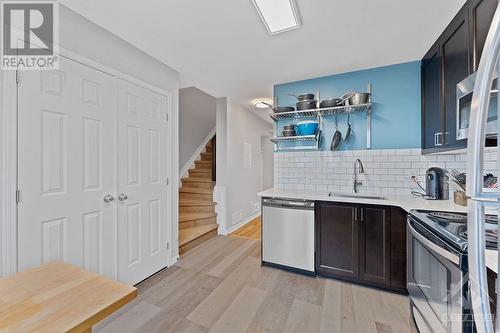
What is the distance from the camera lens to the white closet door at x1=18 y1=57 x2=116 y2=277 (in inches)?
56.9

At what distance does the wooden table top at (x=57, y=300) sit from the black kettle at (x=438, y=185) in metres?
2.68

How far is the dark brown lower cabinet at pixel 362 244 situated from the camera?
2041mm

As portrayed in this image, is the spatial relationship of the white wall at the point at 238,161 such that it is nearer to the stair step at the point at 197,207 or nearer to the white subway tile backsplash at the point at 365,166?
the stair step at the point at 197,207

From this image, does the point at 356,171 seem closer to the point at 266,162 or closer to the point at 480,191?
the point at 480,191

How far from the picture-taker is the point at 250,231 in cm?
405

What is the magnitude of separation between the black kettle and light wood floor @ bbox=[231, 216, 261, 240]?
2461mm

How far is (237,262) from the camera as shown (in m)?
2.76

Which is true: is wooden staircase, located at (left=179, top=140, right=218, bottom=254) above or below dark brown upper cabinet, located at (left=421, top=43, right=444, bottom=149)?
below

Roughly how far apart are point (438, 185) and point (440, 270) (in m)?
1.32

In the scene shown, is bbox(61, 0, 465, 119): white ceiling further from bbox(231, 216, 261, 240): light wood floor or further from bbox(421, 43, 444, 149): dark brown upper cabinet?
bbox(231, 216, 261, 240): light wood floor

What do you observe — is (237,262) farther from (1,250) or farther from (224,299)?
(1,250)

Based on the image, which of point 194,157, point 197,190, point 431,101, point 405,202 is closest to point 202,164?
point 194,157

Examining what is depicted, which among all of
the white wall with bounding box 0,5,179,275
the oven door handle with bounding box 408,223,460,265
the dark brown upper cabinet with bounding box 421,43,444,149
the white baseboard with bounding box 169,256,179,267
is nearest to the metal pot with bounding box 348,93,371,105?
the dark brown upper cabinet with bounding box 421,43,444,149

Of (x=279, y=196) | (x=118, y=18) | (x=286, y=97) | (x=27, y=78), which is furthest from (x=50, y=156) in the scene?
(x=286, y=97)
